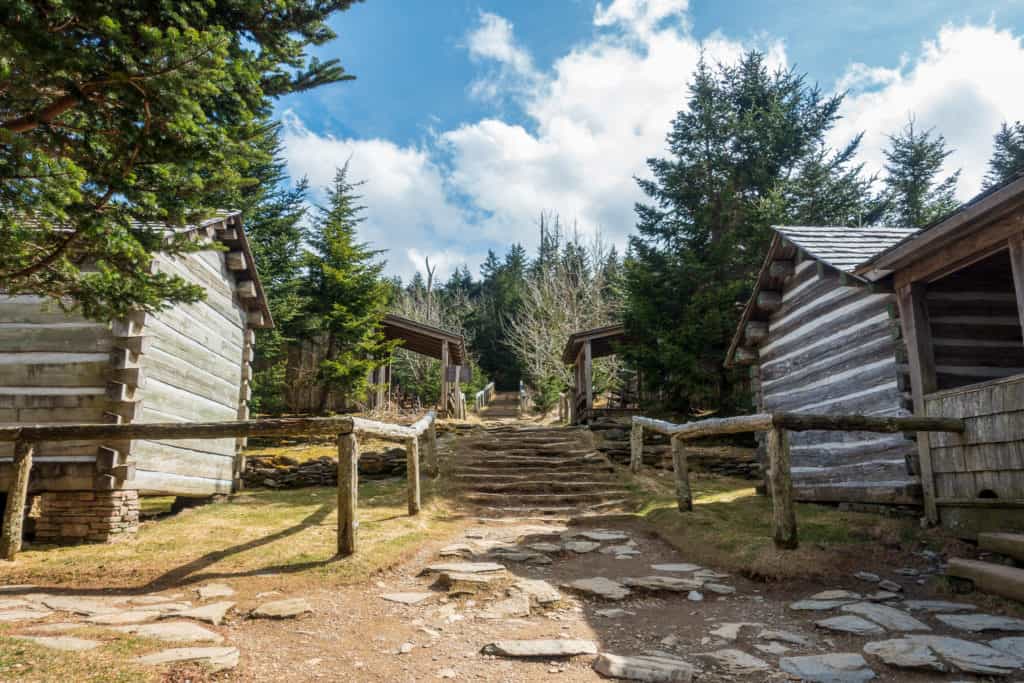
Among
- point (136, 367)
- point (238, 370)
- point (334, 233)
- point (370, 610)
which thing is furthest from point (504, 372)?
point (370, 610)

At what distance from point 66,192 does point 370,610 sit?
12.7 feet

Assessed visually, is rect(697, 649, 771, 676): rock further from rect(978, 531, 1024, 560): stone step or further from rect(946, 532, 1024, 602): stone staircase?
rect(978, 531, 1024, 560): stone step

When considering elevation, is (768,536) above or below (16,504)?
below

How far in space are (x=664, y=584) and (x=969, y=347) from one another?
200 inches

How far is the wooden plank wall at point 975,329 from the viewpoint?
24.6 feet

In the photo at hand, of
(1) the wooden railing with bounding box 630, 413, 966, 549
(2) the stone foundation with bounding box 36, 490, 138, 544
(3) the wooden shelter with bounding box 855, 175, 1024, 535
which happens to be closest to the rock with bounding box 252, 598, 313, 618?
(2) the stone foundation with bounding box 36, 490, 138, 544

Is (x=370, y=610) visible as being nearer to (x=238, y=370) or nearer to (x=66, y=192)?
(x=66, y=192)

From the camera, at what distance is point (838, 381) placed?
29.2ft

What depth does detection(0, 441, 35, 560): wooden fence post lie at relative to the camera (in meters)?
6.53

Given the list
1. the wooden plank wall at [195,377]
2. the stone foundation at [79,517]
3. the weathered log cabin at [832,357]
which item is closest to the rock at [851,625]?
the weathered log cabin at [832,357]

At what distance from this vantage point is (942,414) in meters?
6.85

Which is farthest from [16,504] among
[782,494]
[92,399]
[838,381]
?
[838,381]

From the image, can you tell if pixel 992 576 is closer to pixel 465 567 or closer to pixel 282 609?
pixel 465 567

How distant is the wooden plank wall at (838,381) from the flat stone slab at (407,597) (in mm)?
5692
